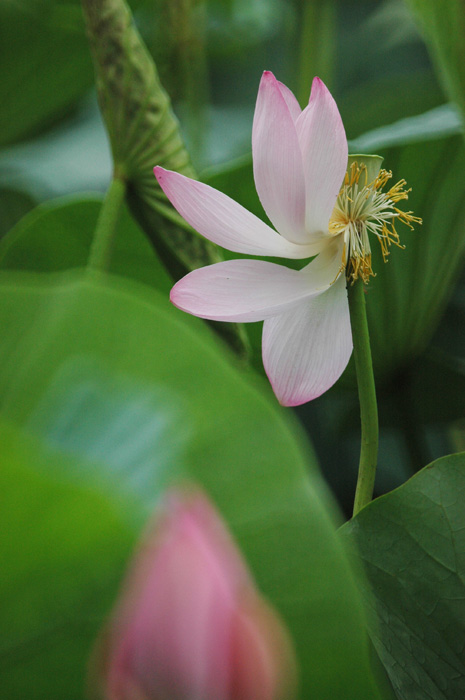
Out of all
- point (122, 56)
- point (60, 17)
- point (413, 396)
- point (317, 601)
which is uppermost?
point (60, 17)

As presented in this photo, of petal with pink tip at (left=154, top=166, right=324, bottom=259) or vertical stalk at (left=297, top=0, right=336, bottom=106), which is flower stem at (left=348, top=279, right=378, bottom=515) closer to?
petal with pink tip at (left=154, top=166, right=324, bottom=259)

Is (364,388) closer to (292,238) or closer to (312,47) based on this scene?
(292,238)

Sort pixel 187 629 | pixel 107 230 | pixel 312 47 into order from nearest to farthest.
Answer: pixel 187 629, pixel 107 230, pixel 312 47

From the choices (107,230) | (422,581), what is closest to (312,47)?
(107,230)

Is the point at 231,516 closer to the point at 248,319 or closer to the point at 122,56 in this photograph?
the point at 248,319

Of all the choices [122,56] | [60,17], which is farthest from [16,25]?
[122,56]

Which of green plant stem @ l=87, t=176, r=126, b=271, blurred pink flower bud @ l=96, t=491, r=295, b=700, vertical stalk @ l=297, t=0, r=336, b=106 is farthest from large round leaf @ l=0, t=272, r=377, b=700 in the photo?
vertical stalk @ l=297, t=0, r=336, b=106
